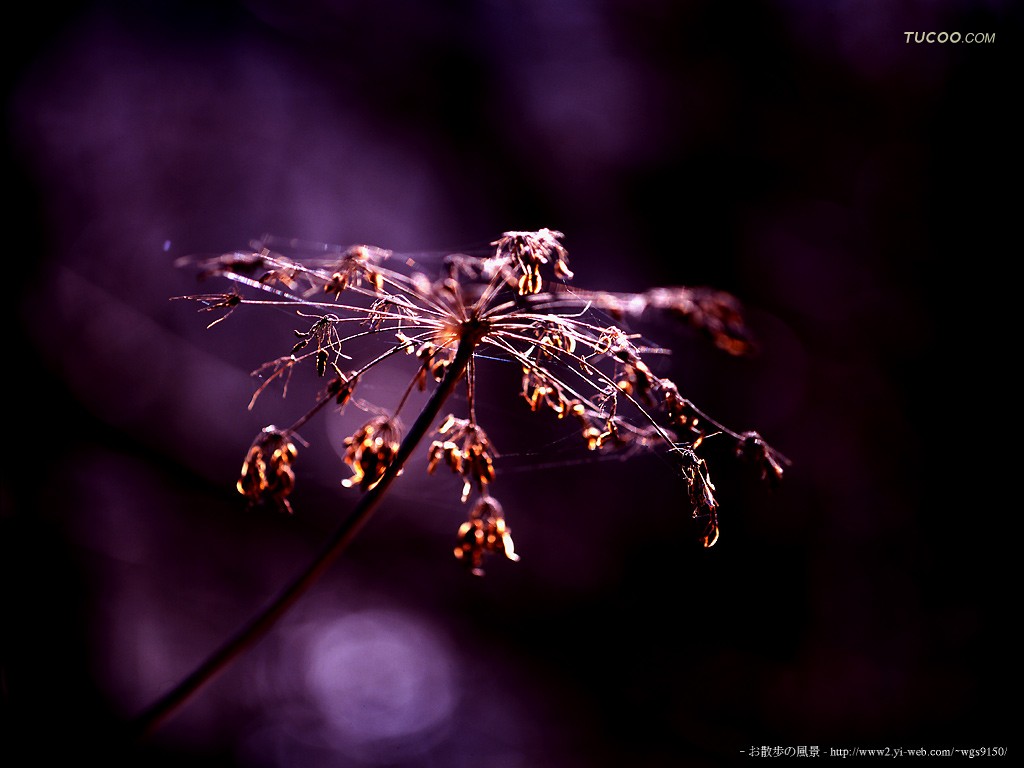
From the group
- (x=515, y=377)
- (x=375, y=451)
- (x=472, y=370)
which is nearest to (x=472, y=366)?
(x=472, y=370)

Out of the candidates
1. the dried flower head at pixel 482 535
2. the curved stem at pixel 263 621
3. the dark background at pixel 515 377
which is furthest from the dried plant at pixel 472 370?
the dark background at pixel 515 377

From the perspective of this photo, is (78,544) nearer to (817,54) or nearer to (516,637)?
(516,637)

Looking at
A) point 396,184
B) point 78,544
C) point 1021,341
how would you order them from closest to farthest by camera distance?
point 78,544 → point 1021,341 → point 396,184

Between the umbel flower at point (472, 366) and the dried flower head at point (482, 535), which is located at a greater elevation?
the umbel flower at point (472, 366)

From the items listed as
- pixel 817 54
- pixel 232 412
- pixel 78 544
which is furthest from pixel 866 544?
pixel 78 544

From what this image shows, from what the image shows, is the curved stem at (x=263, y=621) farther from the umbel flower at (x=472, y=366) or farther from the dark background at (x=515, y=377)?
the dark background at (x=515, y=377)

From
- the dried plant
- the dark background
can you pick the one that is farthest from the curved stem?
the dark background

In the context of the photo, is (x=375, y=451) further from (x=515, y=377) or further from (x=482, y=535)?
(x=515, y=377)

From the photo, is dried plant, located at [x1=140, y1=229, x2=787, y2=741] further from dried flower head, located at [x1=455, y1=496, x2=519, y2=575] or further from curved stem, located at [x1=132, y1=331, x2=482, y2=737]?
curved stem, located at [x1=132, y1=331, x2=482, y2=737]
